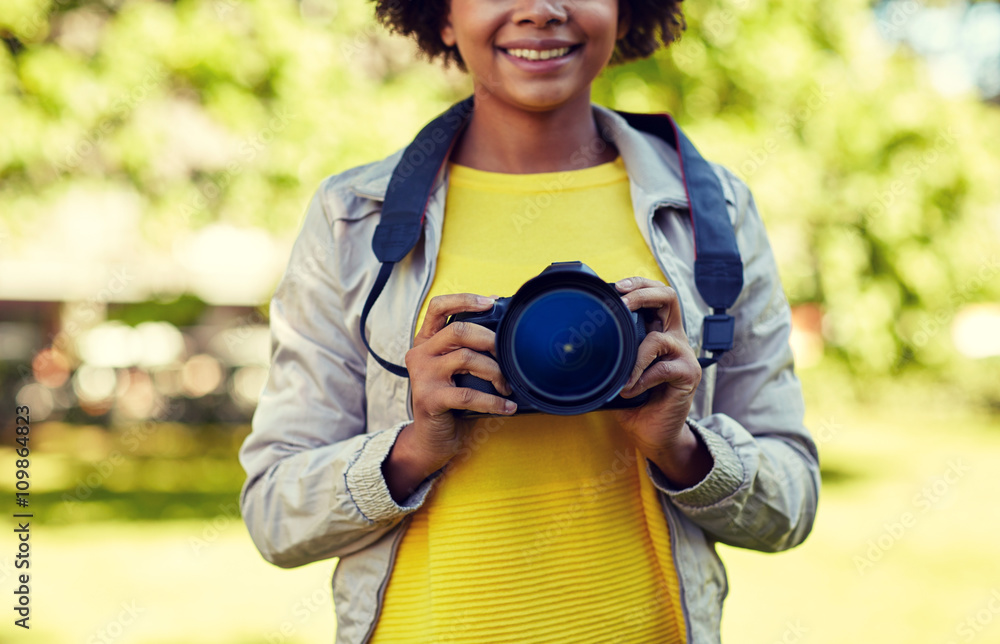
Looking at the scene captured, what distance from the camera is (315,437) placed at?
156 cm

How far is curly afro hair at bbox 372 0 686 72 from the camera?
194 cm

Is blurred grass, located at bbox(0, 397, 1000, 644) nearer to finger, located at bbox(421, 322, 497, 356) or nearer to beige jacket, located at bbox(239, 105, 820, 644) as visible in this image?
beige jacket, located at bbox(239, 105, 820, 644)

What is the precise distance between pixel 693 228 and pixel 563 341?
407mm

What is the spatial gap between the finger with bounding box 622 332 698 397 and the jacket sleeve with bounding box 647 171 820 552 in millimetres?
201

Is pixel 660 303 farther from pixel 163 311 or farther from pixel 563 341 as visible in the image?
pixel 163 311

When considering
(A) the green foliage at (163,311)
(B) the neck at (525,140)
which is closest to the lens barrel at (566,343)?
(B) the neck at (525,140)

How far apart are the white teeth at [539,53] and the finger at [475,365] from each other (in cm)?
56

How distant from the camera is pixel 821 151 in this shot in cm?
669

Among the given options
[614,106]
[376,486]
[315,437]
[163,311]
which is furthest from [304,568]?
[376,486]

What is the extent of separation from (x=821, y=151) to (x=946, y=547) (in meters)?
3.45

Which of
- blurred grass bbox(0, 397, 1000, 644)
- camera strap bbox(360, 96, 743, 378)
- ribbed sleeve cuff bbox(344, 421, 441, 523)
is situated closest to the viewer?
ribbed sleeve cuff bbox(344, 421, 441, 523)

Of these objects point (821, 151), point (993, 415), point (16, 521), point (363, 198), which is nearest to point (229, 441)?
point (16, 521)

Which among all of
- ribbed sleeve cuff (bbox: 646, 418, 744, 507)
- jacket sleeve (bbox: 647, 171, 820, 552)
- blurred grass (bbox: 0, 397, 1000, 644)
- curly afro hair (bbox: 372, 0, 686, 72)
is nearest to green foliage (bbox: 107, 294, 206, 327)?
blurred grass (bbox: 0, 397, 1000, 644)

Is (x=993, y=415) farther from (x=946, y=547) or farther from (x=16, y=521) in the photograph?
(x=16, y=521)
